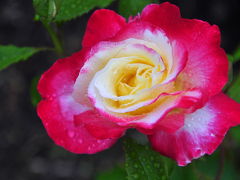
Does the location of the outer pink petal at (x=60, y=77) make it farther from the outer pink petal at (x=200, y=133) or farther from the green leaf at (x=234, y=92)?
the green leaf at (x=234, y=92)

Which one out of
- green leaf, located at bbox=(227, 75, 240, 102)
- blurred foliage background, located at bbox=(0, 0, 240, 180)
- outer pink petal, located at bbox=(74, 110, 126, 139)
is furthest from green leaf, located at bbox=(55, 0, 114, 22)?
blurred foliage background, located at bbox=(0, 0, 240, 180)

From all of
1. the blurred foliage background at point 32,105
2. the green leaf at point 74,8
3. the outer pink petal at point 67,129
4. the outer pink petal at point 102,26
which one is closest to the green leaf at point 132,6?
the green leaf at point 74,8

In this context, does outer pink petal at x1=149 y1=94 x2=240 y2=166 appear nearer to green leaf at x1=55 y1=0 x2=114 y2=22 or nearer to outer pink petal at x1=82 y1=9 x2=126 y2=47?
outer pink petal at x1=82 y1=9 x2=126 y2=47

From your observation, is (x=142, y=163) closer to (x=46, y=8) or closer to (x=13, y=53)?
(x=46, y=8)

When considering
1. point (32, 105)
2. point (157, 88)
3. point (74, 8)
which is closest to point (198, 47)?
point (157, 88)

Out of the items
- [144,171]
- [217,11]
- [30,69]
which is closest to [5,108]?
[30,69]

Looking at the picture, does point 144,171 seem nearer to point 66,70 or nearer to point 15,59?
point 66,70
